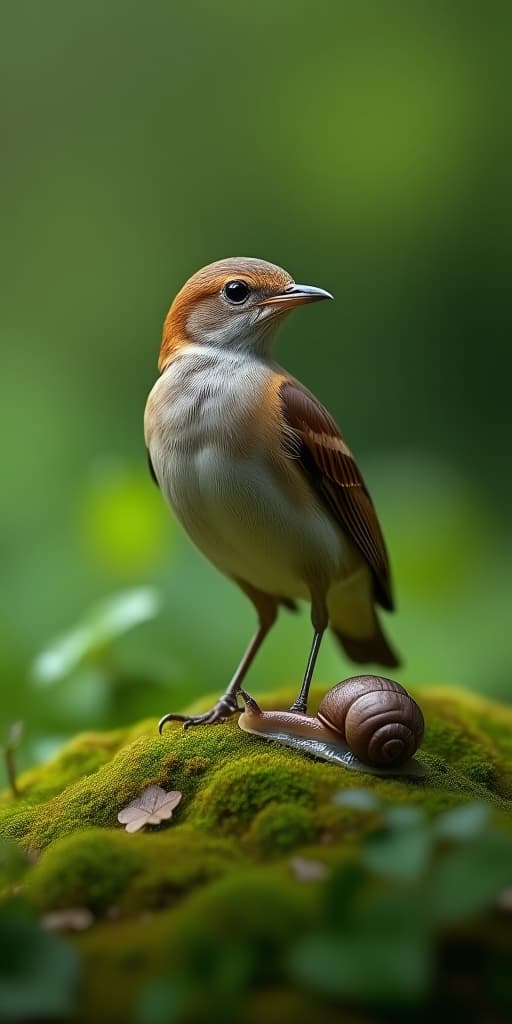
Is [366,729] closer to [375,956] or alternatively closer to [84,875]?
[84,875]

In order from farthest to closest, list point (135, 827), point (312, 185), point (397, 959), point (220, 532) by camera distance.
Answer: point (312, 185)
point (220, 532)
point (135, 827)
point (397, 959)

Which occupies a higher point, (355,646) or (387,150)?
(387,150)

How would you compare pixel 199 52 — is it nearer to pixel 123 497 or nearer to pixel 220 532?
pixel 123 497

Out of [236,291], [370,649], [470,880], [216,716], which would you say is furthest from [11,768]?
[470,880]

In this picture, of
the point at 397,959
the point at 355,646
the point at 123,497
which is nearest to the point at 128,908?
the point at 397,959

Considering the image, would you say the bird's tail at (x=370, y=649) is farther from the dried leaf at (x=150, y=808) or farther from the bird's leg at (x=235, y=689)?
the dried leaf at (x=150, y=808)

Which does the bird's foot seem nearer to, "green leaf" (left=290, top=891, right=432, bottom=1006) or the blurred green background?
"green leaf" (left=290, top=891, right=432, bottom=1006)

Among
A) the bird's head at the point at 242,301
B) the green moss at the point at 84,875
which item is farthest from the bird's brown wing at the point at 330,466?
the green moss at the point at 84,875
